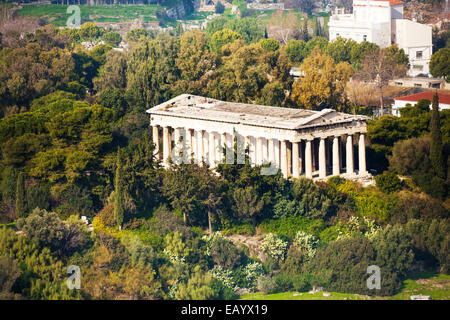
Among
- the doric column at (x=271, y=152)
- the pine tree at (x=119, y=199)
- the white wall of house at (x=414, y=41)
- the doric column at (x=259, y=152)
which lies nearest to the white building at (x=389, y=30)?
the white wall of house at (x=414, y=41)

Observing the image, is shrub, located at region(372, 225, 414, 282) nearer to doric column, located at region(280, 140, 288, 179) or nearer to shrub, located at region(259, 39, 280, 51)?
doric column, located at region(280, 140, 288, 179)

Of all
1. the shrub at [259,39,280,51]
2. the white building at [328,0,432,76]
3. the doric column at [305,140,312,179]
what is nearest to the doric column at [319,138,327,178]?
the doric column at [305,140,312,179]

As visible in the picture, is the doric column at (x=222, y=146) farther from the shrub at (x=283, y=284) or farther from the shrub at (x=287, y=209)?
the shrub at (x=283, y=284)

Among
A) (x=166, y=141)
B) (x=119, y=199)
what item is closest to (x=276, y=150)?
(x=166, y=141)
